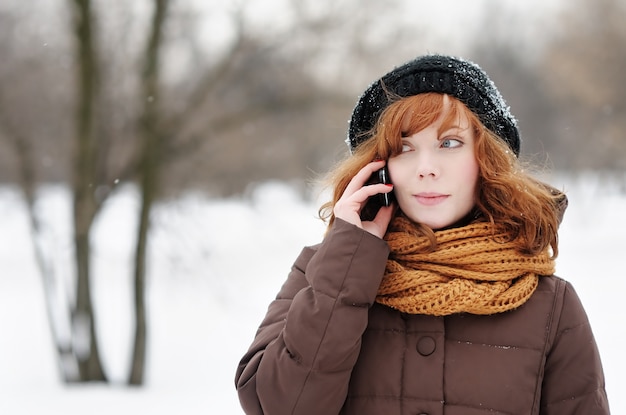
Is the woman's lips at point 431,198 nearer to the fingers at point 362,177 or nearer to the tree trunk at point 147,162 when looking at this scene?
the fingers at point 362,177

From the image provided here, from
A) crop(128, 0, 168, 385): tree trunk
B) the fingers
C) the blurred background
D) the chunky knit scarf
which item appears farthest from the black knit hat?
crop(128, 0, 168, 385): tree trunk

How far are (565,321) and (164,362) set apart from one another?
8.82 meters

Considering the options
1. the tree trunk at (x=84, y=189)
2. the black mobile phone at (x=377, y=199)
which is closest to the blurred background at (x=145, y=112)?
the tree trunk at (x=84, y=189)

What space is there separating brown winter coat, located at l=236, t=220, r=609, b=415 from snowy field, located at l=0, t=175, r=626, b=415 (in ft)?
3.52

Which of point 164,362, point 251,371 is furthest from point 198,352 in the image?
point 251,371

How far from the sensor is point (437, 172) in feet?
4.83

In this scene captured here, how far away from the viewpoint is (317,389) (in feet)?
4.50

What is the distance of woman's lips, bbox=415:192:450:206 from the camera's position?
150 centimetres

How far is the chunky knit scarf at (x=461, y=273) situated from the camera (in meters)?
1.43

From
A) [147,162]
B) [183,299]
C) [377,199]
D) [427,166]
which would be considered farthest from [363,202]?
[183,299]

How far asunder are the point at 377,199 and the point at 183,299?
1141 cm

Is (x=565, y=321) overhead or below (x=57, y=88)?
below

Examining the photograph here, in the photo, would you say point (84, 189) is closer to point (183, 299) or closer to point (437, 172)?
point (183, 299)

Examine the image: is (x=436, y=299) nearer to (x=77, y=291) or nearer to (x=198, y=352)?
(x=77, y=291)
